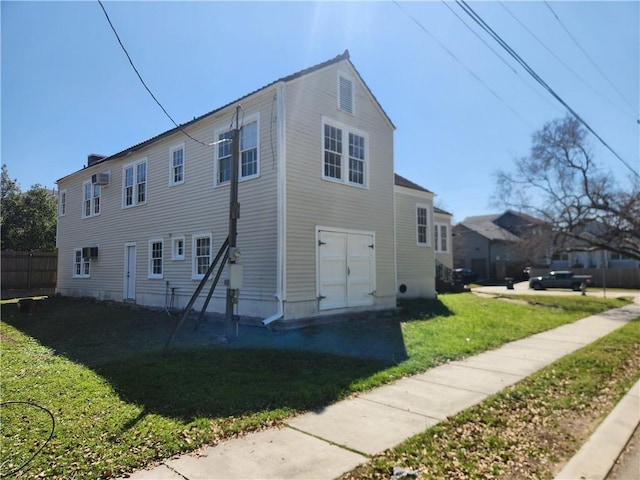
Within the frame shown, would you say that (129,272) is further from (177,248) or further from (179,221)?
(179,221)

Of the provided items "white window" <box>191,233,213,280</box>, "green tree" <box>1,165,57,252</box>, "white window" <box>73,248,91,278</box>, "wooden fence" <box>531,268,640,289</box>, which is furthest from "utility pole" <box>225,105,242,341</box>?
"wooden fence" <box>531,268,640,289</box>

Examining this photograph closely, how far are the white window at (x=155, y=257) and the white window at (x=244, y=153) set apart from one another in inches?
161

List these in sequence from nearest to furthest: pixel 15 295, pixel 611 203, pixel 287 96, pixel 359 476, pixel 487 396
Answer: pixel 359 476
pixel 487 396
pixel 287 96
pixel 15 295
pixel 611 203

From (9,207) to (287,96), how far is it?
87.7 feet

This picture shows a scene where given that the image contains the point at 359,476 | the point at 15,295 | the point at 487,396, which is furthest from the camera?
the point at 15,295

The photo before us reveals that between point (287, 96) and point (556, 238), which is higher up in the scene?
point (287, 96)

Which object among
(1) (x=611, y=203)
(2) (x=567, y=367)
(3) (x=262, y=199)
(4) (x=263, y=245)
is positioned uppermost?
(1) (x=611, y=203)

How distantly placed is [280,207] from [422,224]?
1055 cm

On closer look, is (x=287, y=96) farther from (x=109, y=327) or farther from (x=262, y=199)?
(x=109, y=327)

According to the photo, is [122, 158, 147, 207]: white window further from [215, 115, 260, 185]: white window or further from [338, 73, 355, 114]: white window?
[338, 73, 355, 114]: white window

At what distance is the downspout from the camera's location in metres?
10.5

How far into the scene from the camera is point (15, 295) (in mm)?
22094

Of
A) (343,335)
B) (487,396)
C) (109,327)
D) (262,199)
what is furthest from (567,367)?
(109,327)

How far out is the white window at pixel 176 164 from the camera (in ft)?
46.9
